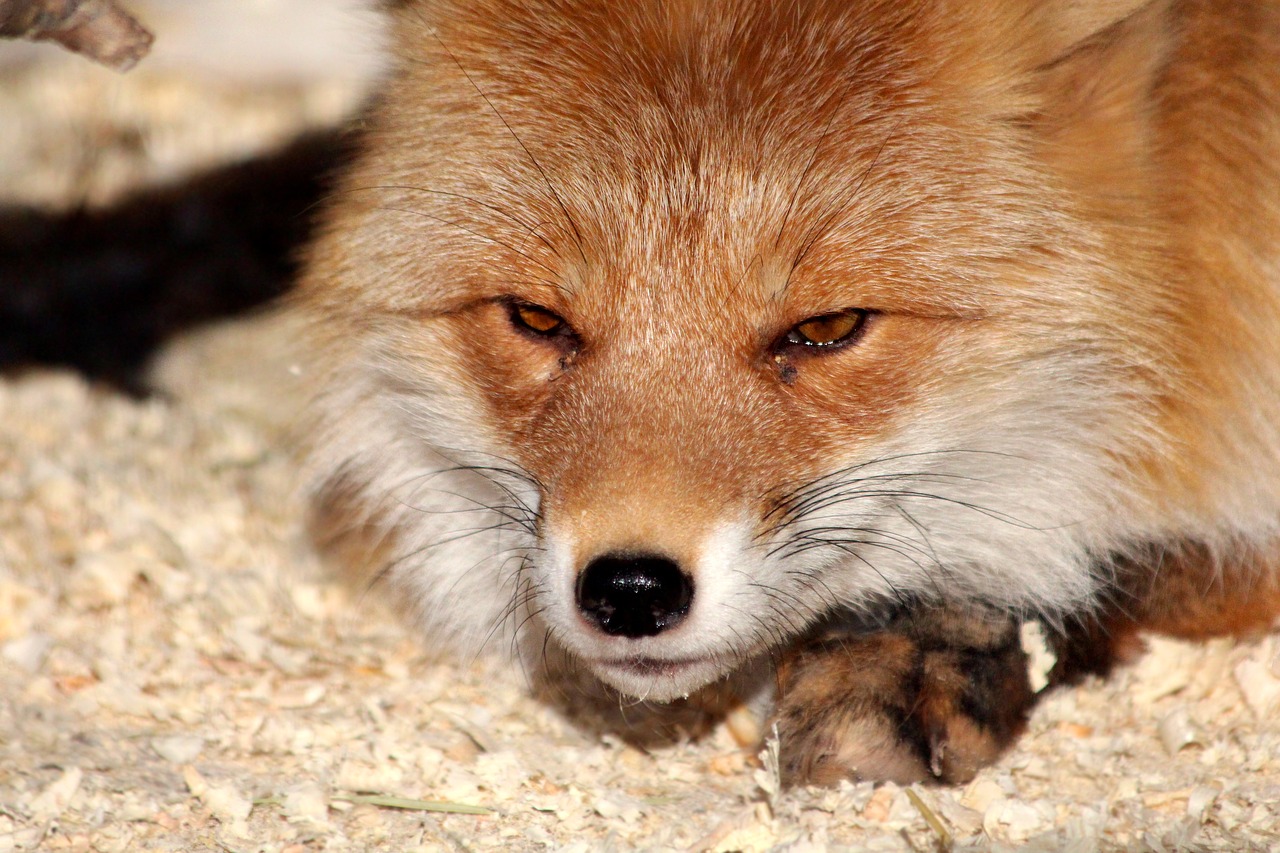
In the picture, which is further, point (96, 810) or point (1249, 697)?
point (1249, 697)

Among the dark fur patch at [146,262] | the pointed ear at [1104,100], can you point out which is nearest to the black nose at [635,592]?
the pointed ear at [1104,100]

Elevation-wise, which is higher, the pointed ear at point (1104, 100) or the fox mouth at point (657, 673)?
the pointed ear at point (1104, 100)

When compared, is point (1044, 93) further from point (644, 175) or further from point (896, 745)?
point (896, 745)

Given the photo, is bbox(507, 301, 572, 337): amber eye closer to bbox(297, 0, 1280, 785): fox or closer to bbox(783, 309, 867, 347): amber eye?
bbox(297, 0, 1280, 785): fox

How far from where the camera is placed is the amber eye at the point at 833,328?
2.61 m

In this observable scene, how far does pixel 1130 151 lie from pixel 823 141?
0.64 metres

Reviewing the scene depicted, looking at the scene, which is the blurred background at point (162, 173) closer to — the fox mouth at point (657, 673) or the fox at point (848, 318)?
the fox at point (848, 318)

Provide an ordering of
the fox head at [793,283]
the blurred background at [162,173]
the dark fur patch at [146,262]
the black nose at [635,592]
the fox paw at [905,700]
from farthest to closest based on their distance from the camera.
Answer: the blurred background at [162,173] → the dark fur patch at [146,262] → the fox paw at [905,700] → the fox head at [793,283] → the black nose at [635,592]

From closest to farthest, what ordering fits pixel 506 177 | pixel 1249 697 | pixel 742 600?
pixel 742 600
pixel 506 177
pixel 1249 697

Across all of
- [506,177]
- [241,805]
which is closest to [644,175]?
[506,177]

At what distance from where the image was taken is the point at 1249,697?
3.02 metres

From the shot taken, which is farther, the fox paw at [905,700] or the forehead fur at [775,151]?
the fox paw at [905,700]

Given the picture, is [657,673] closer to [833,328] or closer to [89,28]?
[833,328]

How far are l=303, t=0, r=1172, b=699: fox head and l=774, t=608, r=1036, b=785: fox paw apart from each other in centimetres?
17
